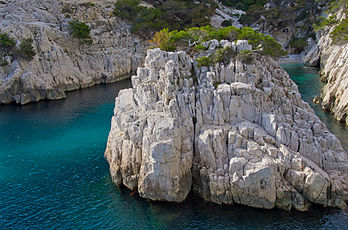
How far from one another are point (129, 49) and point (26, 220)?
81708 mm

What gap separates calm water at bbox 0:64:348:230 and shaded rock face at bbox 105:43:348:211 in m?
1.34

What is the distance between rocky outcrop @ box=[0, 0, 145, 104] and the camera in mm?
71312

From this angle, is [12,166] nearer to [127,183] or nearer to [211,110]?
[127,183]

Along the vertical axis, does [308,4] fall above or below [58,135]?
above

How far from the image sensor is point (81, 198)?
3088 centimetres

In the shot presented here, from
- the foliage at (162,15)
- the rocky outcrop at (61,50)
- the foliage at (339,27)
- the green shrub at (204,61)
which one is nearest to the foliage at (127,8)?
the foliage at (162,15)

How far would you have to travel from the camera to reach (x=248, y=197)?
90.1ft

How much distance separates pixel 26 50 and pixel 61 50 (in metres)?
11.7

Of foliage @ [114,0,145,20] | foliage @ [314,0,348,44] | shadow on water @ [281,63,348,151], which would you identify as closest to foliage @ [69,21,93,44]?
foliage @ [114,0,145,20]

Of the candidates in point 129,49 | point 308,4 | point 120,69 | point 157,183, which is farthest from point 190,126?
point 308,4

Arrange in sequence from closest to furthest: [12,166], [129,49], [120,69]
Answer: [12,166] → [120,69] → [129,49]

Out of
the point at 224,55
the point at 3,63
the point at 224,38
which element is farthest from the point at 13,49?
the point at 224,55

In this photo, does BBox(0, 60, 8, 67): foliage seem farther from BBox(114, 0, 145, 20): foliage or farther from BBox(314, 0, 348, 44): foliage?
BBox(314, 0, 348, 44): foliage

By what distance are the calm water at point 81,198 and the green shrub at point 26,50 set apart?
1077 inches
